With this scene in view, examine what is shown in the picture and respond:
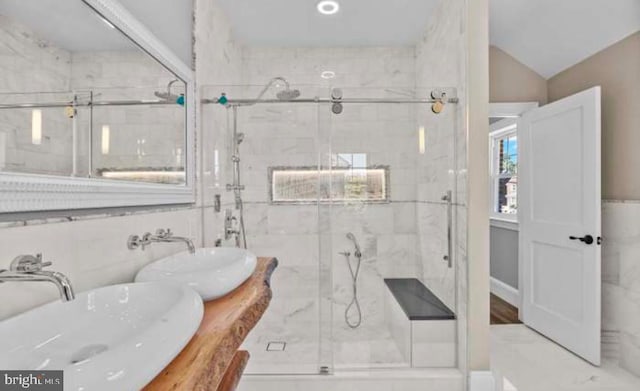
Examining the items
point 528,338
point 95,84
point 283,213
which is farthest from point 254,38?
point 528,338

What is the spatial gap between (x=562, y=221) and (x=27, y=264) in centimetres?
323

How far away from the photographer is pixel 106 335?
0.78 metres

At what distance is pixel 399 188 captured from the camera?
2658 mm

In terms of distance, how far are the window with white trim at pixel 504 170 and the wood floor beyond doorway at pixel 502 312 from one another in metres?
0.97

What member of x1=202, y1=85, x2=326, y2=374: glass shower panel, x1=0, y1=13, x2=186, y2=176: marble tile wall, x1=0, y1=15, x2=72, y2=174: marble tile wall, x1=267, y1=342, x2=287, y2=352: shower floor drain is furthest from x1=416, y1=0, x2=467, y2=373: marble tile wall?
x1=0, y1=15, x2=72, y2=174: marble tile wall

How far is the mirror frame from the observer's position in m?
0.76

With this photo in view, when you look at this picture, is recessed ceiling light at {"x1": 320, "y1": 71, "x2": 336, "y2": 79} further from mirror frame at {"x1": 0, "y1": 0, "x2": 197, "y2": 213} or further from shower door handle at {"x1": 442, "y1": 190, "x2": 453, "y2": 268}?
shower door handle at {"x1": 442, "y1": 190, "x2": 453, "y2": 268}

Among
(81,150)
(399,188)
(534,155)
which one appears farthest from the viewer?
(534,155)

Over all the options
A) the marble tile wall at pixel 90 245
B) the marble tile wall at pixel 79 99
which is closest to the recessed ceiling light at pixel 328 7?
the marble tile wall at pixel 90 245

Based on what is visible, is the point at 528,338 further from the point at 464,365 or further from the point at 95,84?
the point at 95,84

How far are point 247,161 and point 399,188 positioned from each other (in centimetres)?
126

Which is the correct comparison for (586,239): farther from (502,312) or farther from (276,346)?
(276,346)

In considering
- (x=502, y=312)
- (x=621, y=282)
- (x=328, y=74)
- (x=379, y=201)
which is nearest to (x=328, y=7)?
(x=328, y=74)

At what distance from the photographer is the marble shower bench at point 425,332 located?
6.66 feet
